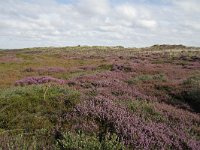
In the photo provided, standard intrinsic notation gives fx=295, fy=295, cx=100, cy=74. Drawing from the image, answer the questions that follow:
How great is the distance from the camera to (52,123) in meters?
7.56

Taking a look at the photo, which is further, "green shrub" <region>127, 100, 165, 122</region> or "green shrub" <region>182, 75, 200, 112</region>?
"green shrub" <region>182, 75, 200, 112</region>

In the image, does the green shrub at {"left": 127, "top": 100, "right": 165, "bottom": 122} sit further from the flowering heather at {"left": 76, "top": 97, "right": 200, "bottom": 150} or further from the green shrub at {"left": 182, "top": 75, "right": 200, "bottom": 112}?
the green shrub at {"left": 182, "top": 75, "right": 200, "bottom": 112}

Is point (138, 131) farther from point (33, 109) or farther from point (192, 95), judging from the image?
point (192, 95)

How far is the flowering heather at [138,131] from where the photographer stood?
623 cm

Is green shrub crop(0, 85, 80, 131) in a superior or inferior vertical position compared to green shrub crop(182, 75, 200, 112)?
superior

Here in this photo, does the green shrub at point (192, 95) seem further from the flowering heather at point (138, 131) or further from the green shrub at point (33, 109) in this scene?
the green shrub at point (33, 109)

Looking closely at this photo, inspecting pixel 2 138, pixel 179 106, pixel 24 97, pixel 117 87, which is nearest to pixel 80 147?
pixel 2 138

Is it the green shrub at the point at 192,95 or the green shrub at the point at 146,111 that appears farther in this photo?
the green shrub at the point at 192,95

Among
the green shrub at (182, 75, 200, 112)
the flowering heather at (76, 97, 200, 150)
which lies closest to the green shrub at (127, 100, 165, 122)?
the flowering heather at (76, 97, 200, 150)

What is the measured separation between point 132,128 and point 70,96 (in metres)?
3.31

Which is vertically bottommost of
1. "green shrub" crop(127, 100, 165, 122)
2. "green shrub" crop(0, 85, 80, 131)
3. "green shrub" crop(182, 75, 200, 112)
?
"green shrub" crop(182, 75, 200, 112)

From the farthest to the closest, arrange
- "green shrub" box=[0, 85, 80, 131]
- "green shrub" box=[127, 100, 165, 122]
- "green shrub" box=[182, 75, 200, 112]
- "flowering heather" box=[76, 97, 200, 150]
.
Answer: "green shrub" box=[182, 75, 200, 112] < "green shrub" box=[127, 100, 165, 122] < "green shrub" box=[0, 85, 80, 131] < "flowering heather" box=[76, 97, 200, 150]

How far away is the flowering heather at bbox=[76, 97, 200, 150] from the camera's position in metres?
6.23

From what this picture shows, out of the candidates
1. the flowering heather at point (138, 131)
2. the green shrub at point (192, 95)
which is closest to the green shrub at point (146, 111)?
the flowering heather at point (138, 131)
